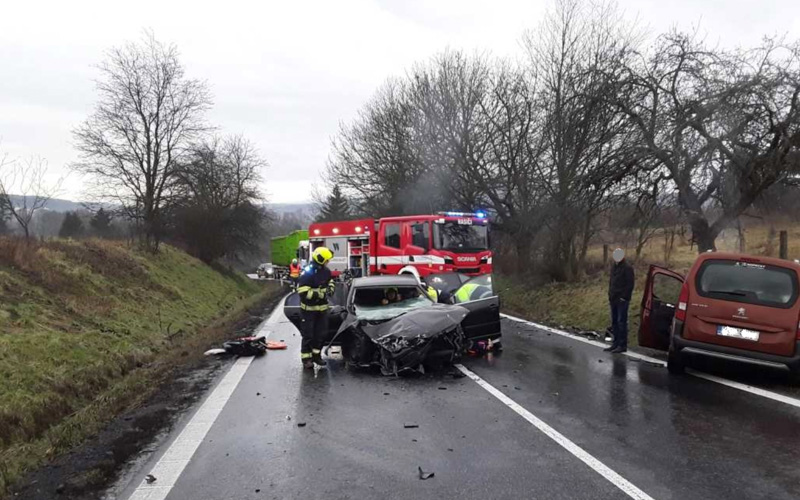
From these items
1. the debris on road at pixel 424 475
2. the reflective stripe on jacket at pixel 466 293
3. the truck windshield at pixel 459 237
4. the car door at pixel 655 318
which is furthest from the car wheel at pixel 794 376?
the truck windshield at pixel 459 237

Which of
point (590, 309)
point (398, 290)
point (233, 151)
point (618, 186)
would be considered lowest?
point (590, 309)

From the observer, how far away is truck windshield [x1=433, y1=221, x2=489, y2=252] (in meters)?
18.0

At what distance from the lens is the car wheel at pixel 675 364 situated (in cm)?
823

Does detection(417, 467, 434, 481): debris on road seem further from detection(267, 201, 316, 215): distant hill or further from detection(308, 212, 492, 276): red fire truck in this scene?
detection(267, 201, 316, 215): distant hill

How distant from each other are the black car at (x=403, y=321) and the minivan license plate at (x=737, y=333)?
331cm

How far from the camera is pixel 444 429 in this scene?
18.9 feet

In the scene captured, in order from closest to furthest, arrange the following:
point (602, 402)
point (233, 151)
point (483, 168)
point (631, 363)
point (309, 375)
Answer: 1. point (602, 402)
2. point (309, 375)
3. point (631, 363)
4. point (483, 168)
5. point (233, 151)

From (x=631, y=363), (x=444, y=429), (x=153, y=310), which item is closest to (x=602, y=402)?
(x=444, y=429)

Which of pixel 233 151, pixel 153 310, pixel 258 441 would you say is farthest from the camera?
pixel 233 151

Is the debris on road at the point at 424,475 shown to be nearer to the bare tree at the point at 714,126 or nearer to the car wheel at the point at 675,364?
the car wheel at the point at 675,364

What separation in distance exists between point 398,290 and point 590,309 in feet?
25.7

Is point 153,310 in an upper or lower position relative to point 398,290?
lower

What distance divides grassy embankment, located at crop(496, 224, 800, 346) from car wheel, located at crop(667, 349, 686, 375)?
3.45 metres

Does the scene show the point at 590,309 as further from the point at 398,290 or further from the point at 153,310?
the point at 153,310
